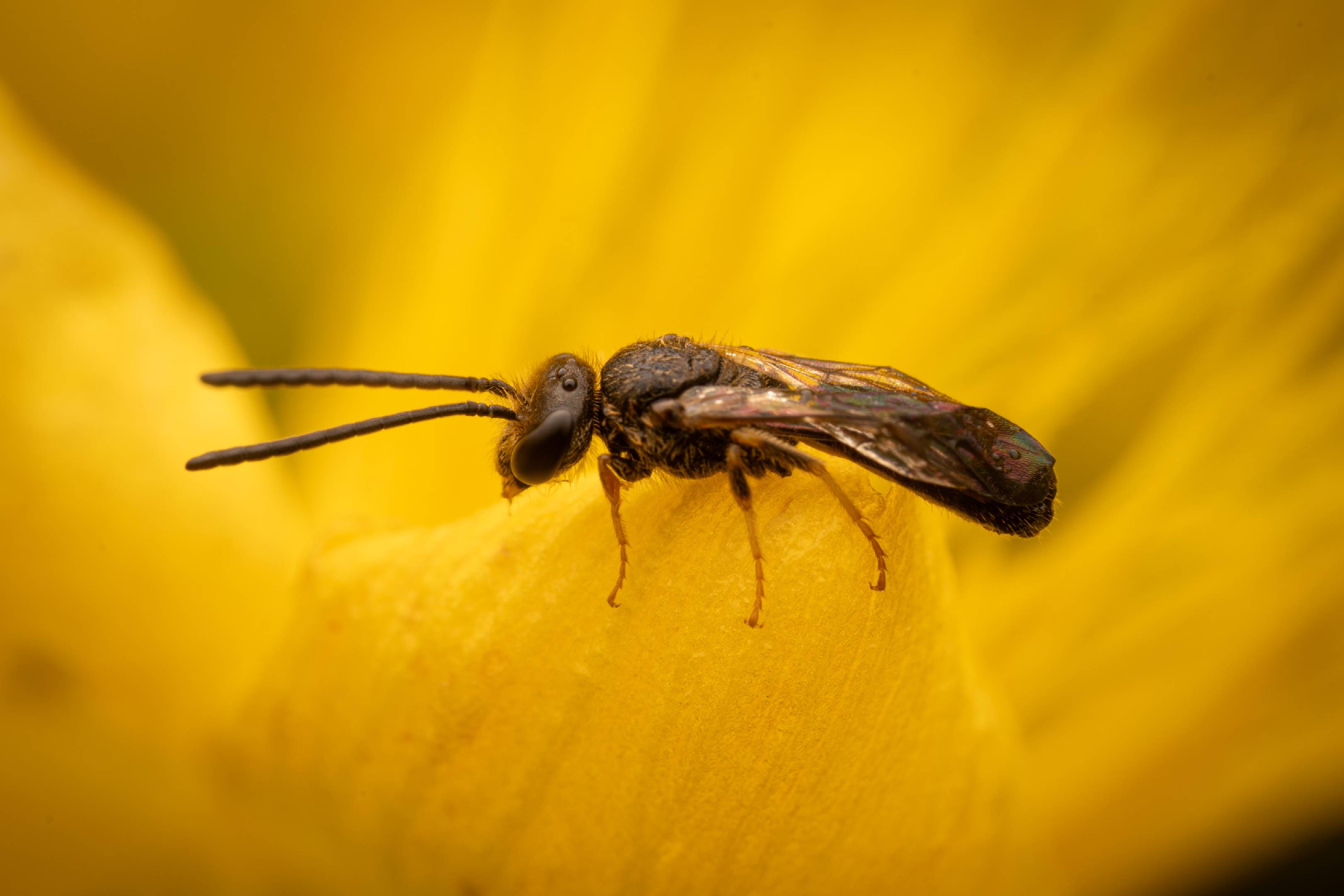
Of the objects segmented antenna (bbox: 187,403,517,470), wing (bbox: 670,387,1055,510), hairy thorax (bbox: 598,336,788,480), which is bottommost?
segmented antenna (bbox: 187,403,517,470)

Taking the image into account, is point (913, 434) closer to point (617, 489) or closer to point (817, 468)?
point (817, 468)

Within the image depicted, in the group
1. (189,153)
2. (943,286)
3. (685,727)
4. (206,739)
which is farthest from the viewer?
(189,153)

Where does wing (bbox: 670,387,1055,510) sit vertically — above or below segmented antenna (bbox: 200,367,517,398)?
above

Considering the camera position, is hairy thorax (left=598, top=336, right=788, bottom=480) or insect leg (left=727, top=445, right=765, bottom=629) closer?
insect leg (left=727, top=445, right=765, bottom=629)

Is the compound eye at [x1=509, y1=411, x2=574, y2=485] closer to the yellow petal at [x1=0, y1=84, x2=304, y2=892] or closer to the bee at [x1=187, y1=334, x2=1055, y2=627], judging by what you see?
the bee at [x1=187, y1=334, x2=1055, y2=627]

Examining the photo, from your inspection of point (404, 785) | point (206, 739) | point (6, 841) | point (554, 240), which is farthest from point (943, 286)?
point (6, 841)

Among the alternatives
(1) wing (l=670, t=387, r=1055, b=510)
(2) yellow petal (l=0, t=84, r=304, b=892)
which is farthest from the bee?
(2) yellow petal (l=0, t=84, r=304, b=892)

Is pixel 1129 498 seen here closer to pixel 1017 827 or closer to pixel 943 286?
pixel 943 286
